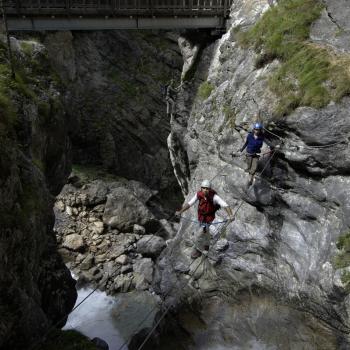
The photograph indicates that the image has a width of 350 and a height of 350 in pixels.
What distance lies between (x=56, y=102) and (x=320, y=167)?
1199 cm

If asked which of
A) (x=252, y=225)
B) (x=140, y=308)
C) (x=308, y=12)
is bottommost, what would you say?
(x=140, y=308)

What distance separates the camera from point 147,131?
4700 centimetres

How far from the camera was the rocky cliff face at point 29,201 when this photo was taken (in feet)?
37.5

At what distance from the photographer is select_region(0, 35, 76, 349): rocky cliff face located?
11.4 m

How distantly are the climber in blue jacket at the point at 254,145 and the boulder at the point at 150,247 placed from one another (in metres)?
12.4

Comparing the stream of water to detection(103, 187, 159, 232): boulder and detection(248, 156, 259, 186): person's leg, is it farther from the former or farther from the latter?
detection(248, 156, 259, 186): person's leg

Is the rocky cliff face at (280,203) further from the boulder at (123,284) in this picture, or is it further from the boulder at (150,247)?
the boulder at (150,247)

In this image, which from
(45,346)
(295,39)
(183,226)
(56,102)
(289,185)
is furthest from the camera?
(183,226)

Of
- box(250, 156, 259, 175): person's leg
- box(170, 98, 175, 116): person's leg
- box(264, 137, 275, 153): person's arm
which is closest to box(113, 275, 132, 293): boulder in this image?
box(170, 98, 175, 116): person's leg

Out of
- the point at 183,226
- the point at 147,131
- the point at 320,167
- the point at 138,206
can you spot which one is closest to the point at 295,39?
the point at 320,167

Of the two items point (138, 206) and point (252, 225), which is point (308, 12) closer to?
point (252, 225)

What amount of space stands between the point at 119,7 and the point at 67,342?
18.5 metres

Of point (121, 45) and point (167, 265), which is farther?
point (121, 45)

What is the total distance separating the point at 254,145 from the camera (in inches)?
628
